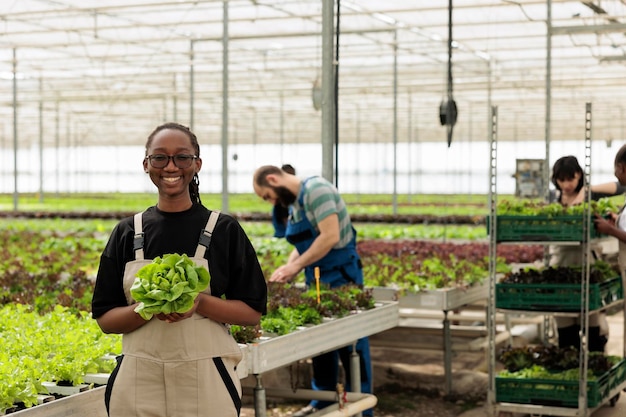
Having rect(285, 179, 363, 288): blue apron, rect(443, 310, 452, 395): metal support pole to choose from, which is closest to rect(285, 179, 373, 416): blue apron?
rect(285, 179, 363, 288): blue apron

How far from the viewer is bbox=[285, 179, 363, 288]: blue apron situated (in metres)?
5.78

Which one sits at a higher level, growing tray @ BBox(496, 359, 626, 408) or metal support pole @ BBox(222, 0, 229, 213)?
metal support pole @ BBox(222, 0, 229, 213)

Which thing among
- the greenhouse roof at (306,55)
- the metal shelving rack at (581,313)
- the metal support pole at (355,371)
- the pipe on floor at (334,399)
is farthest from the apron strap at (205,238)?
the greenhouse roof at (306,55)

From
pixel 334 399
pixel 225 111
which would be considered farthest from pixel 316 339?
pixel 225 111

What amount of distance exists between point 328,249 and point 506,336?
3011 mm

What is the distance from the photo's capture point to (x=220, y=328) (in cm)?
268

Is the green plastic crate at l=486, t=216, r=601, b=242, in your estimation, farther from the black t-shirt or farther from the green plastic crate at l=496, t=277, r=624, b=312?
the black t-shirt

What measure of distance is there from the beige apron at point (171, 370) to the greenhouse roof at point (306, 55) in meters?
4.27

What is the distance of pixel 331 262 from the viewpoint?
19.6ft

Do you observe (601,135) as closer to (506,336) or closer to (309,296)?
(506,336)

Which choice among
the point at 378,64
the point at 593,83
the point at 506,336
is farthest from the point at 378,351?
the point at 593,83

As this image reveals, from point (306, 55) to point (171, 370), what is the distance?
16656mm

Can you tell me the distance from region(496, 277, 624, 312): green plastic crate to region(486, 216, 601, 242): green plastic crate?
282 mm

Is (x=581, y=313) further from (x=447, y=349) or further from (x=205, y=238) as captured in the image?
(x=205, y=238)
